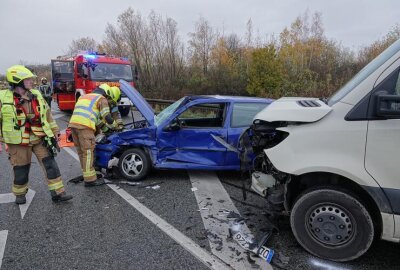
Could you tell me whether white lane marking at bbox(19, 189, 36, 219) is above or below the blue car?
below

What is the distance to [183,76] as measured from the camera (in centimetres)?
2880

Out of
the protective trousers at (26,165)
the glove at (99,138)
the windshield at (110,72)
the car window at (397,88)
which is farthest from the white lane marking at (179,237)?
the windshield at (110,72)

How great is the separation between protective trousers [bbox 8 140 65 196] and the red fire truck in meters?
7.77

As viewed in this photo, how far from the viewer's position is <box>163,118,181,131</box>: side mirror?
5051 mm

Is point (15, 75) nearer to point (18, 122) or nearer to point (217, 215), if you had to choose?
point (18, 122)

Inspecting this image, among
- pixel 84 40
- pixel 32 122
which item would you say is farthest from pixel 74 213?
pixel 84 40

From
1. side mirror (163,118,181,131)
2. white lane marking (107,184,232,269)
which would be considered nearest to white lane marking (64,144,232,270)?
white lane marking (107,184,232,269)

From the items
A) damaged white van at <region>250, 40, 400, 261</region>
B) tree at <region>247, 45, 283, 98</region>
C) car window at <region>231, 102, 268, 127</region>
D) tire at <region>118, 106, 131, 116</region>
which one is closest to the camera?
damaged white van at <region>250, 40, 400, 261</region>

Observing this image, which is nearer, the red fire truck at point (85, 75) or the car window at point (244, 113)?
the car window at point (244, 113)

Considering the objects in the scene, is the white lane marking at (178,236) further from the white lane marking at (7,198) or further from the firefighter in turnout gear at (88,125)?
the white lane marking at (7,198)

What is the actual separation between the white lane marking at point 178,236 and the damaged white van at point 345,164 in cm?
86

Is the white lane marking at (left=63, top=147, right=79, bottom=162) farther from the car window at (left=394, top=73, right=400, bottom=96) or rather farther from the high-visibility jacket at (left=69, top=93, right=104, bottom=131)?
the car window at (left=394, top=73, right=400, bottom=96)

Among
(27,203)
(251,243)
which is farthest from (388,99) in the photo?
Result: (27,203)

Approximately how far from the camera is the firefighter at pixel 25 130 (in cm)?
415
